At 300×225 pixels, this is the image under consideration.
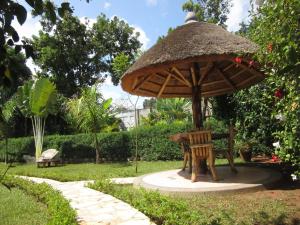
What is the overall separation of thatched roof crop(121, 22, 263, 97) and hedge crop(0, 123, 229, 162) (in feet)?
17.0

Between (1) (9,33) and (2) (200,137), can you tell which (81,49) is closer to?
(2) (200,137)

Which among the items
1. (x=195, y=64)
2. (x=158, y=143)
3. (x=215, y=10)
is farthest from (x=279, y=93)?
(x=215, y=10)

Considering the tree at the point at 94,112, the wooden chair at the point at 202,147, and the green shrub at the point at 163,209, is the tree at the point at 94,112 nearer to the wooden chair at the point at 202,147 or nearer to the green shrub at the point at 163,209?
the wooden chair at the point at 202,147

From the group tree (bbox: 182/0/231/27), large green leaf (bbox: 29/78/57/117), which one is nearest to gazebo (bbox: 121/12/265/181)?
large green leaf (bbox: 29/78/57/117)

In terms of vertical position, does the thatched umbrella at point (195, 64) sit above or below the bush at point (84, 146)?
above

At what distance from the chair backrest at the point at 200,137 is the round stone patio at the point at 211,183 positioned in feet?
3.17

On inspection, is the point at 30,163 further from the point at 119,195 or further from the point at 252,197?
the point at 252,197

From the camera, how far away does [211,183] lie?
811 centimetres

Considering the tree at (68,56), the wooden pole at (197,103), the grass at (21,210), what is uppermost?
the tree at (68,56)

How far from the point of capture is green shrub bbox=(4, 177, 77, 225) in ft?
16.9

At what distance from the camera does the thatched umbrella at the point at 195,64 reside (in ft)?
25.5

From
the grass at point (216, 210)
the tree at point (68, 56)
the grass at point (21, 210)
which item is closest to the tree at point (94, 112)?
the tree at point (68, 56)

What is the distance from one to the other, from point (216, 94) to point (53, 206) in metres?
7.97

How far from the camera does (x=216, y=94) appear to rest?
501 inches
